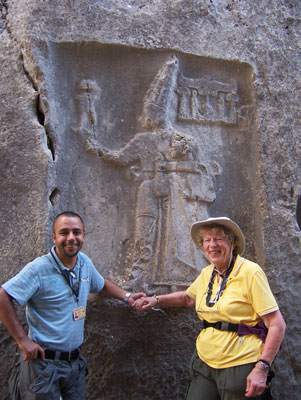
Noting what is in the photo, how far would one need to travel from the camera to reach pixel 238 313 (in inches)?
90.6

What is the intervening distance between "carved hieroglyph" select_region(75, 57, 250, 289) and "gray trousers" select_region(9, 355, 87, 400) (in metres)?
1.03

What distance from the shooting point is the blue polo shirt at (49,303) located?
7.90 feet

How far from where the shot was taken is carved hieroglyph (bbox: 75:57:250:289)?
3467mm

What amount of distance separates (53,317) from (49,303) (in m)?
0.08

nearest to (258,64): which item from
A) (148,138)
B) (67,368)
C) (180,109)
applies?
(180,109)

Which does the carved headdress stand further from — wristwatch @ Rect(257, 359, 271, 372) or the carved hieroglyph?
wristwatch @ Rect(257, 359, 271, 372)

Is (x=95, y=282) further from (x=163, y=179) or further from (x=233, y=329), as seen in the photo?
(x=163, y=179)

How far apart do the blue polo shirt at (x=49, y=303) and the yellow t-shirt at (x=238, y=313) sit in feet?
2.46

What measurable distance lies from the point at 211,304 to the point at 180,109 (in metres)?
1.95

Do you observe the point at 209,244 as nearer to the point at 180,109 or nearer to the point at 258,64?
the point at 180,109

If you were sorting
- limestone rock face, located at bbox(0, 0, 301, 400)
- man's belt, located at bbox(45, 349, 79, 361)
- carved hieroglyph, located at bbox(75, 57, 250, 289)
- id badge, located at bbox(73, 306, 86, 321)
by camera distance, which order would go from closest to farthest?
man's belt, located at bbox(45, 349, 79, 361), id badge, located at bbox(73, 306, 86, 321), limestone rock face, located at bbox(0, 0, 301, 400), carved hieroglyph, located at bbox(75, 57, 250, 289)

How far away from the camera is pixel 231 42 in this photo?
3.80m

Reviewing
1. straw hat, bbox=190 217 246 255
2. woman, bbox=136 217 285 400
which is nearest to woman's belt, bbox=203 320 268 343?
woman, bbox=136 217 285 400

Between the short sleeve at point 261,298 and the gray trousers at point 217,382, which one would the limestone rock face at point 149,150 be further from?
the short sleeve at point 261,298
